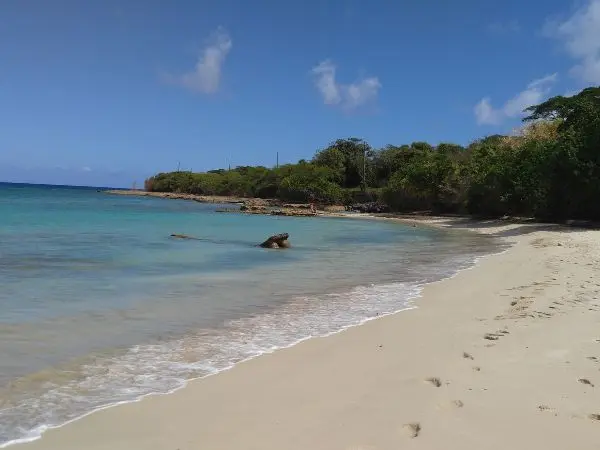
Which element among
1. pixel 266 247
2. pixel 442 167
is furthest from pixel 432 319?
pixel 442 167

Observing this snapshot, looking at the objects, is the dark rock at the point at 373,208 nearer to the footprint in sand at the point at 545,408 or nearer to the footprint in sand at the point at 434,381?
the footprint in sand at the point at 434,381

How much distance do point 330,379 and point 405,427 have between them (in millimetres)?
1296

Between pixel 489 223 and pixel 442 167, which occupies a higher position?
pixel 442 167

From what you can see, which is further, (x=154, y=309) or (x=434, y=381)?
(x=154, y=309)

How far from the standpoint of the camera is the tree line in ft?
92.1

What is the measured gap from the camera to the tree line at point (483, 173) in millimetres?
28062

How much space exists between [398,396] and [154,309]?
518 centimetres

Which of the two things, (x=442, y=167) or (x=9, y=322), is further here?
(x=442, y=167)

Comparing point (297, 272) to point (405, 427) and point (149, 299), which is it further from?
point (405, 427)

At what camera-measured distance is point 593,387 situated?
14.5 ft

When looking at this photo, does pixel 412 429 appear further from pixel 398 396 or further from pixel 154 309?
pixel 154 309

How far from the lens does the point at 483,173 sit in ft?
132

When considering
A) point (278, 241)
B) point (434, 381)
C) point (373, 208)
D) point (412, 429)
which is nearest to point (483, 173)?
point (373, 208)

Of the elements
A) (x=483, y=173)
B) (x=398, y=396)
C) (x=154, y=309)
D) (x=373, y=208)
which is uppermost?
(x=483, y=173)
